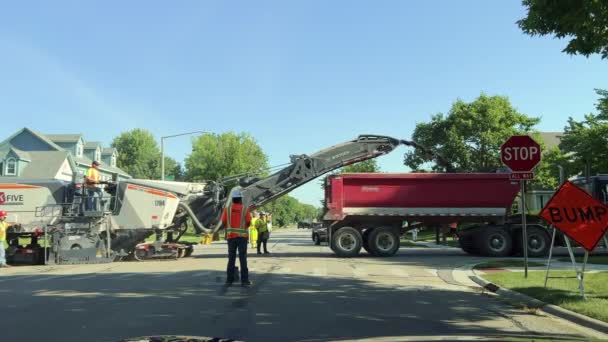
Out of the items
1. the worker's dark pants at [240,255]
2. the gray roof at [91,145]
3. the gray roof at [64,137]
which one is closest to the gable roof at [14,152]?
the gray roof at [64,137]

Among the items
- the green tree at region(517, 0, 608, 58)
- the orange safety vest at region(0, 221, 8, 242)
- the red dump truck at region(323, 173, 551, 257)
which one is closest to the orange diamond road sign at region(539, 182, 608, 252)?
the green tree at region(517, 0, 608, 58)

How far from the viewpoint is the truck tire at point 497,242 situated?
61.2 feet

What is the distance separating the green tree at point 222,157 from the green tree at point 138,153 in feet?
135

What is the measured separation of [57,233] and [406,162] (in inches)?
1385

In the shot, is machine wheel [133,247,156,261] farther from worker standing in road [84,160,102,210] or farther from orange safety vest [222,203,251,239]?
orange safety vest [222,203,251,239]

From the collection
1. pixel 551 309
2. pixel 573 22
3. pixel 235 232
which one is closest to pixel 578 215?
pixel 551 309

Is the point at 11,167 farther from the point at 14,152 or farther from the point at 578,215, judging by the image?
the point at 578,215

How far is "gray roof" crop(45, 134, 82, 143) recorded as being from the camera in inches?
2297

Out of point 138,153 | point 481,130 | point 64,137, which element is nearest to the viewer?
point 481,130

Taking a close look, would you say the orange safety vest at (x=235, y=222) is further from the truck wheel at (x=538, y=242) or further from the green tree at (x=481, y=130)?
the green tree at (x=481, y=130)

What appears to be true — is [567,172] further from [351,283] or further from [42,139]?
[42,139]

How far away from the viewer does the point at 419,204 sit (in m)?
18.9

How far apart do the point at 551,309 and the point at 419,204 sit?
35.3 feet

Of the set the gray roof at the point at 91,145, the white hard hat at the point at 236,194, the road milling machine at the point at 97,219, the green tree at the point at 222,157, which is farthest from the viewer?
the gray roof at the point at 91,145
